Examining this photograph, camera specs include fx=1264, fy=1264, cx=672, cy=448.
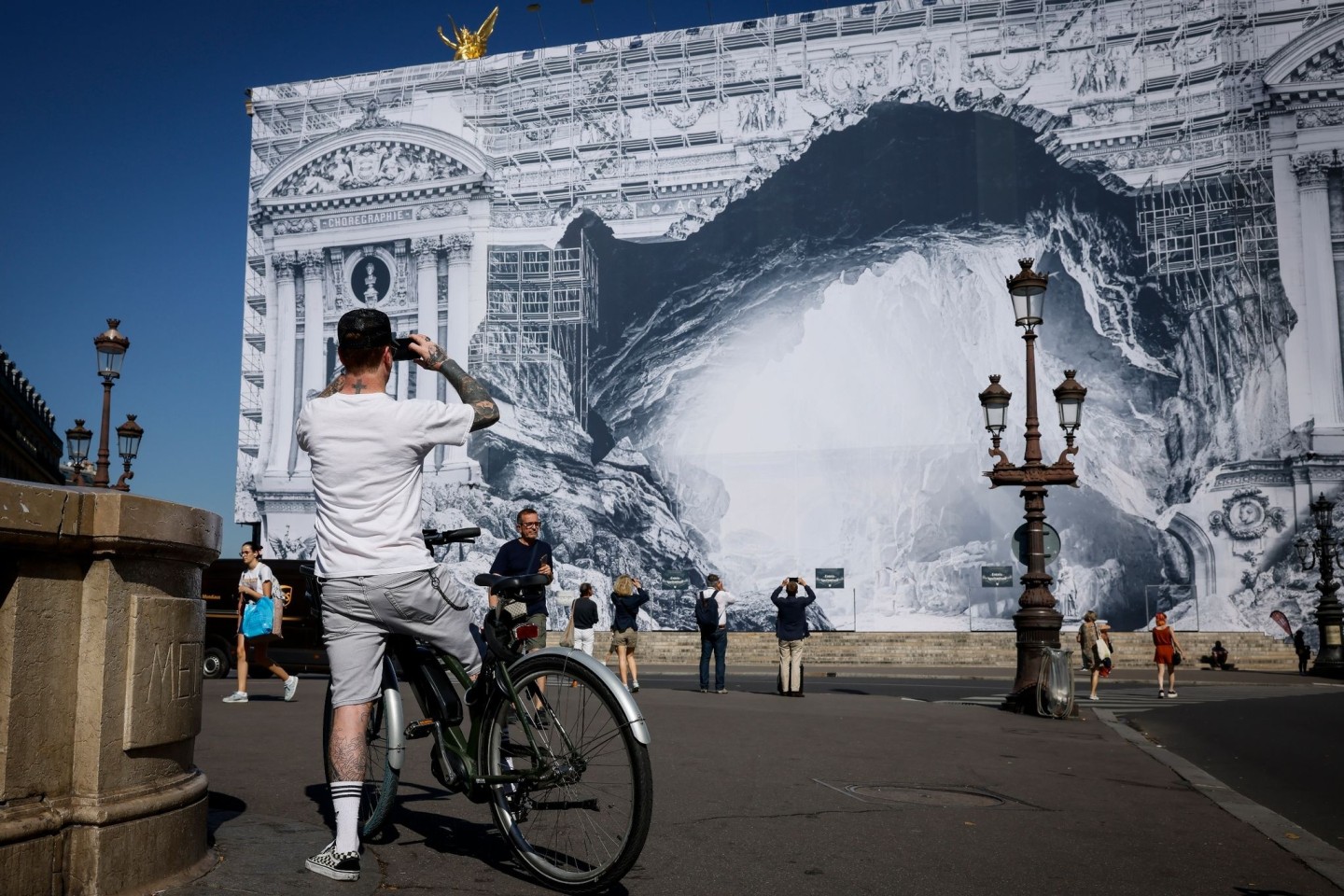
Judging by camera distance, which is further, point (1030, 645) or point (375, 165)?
point (375, 165)

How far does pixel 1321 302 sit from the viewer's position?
38.3 m

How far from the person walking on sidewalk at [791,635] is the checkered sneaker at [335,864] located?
11774 millimetres

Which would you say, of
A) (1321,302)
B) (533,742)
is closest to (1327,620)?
(1321,302)

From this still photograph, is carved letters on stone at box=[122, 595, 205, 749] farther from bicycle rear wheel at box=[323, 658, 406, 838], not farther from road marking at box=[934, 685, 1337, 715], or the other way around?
road marking at box=[934, 685, 1337, 715]

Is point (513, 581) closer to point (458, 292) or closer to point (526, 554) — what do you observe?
point (526, 554)

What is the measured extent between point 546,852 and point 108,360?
15.1 m

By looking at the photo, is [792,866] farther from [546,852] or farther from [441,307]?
[441,307]

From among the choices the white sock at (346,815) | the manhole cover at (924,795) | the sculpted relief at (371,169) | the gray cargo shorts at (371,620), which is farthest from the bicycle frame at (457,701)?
the sculpted relief at (371,169)

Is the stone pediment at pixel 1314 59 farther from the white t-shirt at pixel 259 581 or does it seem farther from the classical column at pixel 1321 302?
the white t-shirt at pixel 259 581

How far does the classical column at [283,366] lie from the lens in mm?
43375

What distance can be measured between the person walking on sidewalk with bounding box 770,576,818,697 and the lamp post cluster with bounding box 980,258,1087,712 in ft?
8.75

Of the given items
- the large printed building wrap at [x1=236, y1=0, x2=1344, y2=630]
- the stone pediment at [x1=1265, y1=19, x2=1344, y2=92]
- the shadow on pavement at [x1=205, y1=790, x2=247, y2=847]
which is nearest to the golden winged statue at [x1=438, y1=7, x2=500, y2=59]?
the large printed building wrap at [x1=236, y1=0, x2=1344, y2=630]

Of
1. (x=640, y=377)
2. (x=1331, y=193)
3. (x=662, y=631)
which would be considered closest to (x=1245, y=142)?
(x=1331, y=193)

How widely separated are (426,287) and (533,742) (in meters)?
41.0
